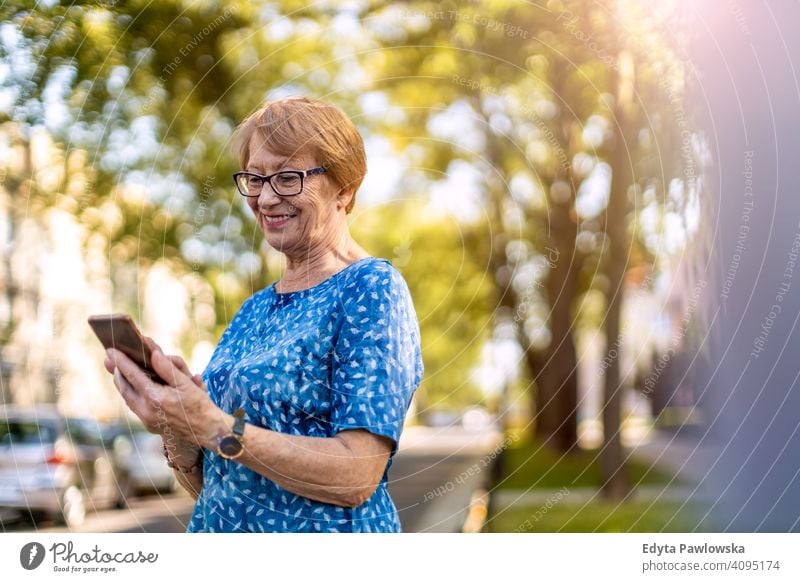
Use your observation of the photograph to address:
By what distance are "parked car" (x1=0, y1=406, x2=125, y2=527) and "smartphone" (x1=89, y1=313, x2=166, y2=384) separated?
778 cm

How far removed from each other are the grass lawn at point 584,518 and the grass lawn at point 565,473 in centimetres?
138

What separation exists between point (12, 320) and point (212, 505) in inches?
573

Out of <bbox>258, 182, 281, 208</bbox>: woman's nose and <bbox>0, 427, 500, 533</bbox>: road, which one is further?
<bbox>0, 427, 500, 533</bbox>: road

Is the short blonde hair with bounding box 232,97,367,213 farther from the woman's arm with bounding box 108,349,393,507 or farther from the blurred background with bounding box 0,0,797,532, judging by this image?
the blurred background with bounding box 0,0,797,532

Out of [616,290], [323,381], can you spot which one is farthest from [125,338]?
[616,290]

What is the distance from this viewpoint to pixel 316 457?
2.20 metres

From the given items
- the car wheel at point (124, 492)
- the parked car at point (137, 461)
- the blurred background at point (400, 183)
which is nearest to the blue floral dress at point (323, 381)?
the blurred background at point (400, 183)

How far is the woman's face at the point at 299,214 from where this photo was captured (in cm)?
245

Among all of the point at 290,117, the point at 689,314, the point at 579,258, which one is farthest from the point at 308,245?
the point at 579,258

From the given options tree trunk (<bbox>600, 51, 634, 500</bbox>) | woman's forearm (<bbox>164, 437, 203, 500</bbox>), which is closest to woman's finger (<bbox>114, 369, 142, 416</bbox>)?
woman's forearm (<bbox>164, 437, 203, 500</bbox>)

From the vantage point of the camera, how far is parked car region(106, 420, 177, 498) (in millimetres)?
15227

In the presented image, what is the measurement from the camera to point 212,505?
99.0 inches

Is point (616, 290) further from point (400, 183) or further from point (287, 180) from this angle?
point (287, 180)
